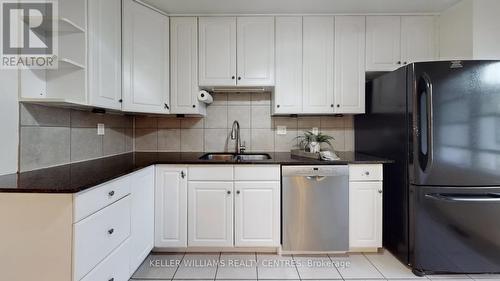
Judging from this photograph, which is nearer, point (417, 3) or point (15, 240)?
point (15, 240)

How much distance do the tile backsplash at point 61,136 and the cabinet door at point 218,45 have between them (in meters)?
1.07

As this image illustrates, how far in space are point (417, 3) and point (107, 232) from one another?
3050mm

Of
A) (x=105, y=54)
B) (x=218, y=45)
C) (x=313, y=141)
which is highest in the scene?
(x=218, y=45)

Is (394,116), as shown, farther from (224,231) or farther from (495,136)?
(224,231)

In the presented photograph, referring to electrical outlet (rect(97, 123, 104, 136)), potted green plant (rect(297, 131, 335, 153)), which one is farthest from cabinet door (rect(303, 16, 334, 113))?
electrical outlet (rect(97, 123, 104, 136))

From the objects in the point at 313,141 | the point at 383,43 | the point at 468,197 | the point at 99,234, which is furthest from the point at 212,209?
the point at 383,43

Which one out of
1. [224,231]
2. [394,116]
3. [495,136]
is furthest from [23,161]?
[495,136]

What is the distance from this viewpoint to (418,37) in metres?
2.46

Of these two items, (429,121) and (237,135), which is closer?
(429,121)

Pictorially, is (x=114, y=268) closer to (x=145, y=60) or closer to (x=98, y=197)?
(x=98, y=197)

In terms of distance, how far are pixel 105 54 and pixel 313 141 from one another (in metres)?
1.93

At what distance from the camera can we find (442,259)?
1.88 metres

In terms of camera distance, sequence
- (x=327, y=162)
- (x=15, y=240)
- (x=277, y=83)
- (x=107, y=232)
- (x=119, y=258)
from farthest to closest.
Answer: (x=277, y=83), (x=327, y=162), (x=119, y=258), (x=107, y=232), (x=15, y=240)

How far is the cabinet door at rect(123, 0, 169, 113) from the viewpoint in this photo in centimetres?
208
